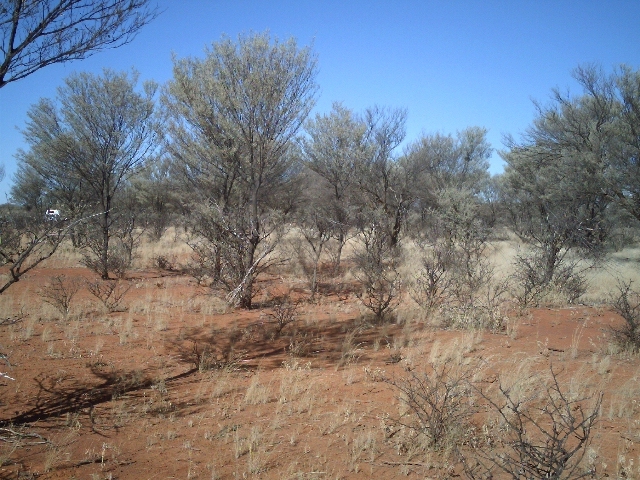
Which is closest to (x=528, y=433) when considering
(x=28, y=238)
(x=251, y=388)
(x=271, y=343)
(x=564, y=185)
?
(x=251, y=388)

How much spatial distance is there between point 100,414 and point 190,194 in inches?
481

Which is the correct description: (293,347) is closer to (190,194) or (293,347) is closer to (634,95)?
Answer: (190,194)

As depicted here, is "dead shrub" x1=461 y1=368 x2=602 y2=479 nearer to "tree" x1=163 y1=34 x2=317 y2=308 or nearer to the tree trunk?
"tree" x1=163 y1=34 x2=317 y2=308


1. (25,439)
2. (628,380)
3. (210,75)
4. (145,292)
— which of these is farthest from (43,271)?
(628,380)

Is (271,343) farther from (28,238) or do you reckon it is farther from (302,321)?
(28,238)

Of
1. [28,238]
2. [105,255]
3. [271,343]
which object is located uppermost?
[28,238]

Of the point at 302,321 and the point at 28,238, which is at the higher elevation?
the point at 28,238

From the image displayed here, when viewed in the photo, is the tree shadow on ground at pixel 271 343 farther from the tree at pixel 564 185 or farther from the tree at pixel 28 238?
the tree at pixel 564 185

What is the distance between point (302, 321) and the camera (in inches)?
365

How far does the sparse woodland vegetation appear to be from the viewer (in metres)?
3.65

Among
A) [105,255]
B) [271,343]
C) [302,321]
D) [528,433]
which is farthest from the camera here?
[105,255]

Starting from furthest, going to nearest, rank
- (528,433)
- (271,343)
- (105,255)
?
1. (105,255)
2. (271,343)
3. (528,433)

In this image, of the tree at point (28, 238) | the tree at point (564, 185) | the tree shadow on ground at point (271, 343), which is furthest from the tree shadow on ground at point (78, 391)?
the tree at point (564, 185)

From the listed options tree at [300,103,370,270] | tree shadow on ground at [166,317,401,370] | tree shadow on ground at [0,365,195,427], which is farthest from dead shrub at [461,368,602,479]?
tree at [300,103,370,270]
